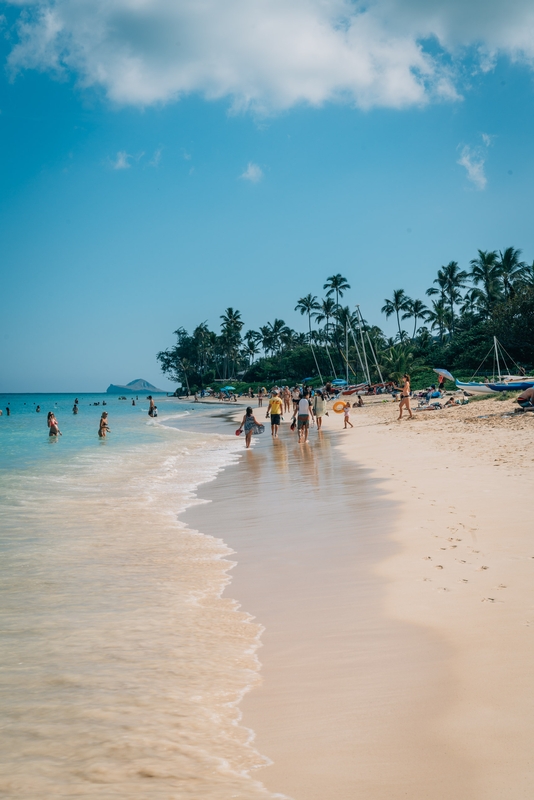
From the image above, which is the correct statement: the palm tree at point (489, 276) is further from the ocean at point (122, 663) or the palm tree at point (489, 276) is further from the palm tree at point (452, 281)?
the ocean at point (122, 663)

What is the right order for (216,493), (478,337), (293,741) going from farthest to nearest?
(478,337), (216,493), (293,741)

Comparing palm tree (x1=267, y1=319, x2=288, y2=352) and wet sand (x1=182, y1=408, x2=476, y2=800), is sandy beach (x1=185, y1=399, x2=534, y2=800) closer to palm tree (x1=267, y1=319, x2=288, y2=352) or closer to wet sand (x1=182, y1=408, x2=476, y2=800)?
wet sand (x1=182, y1=408, x2=476, y2=800)

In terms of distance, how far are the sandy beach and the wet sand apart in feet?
0.03

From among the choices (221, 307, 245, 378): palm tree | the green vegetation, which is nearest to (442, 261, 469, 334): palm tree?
the green vegetation

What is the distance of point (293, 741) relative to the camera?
2855 mm

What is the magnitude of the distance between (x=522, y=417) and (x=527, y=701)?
54.1 ft

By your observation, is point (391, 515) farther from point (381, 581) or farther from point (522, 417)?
point (522, 417)

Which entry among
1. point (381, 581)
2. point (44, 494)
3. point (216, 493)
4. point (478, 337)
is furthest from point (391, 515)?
point (478, 337)

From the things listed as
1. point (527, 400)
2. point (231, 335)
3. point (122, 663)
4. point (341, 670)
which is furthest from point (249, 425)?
point (231, 335)

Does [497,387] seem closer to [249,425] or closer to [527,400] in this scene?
[527,400]

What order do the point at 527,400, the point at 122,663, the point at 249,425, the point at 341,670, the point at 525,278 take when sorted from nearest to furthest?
the point at 341,670 < the point at 122,663 < the point at 527,400 < the point at 249,425 < the point at 525,278

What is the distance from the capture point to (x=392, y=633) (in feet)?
13.2

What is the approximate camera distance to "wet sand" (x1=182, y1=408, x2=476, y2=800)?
2.55 meters

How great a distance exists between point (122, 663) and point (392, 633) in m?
1.81
